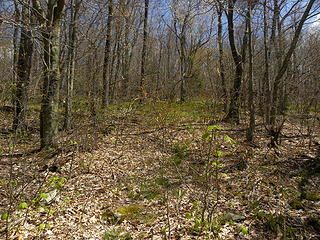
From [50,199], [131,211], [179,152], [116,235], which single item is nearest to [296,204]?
[131,211]

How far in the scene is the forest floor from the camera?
11.3 feet

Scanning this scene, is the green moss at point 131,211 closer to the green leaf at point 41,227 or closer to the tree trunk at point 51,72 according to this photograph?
the green leaf at point 41,227

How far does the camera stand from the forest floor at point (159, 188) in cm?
345

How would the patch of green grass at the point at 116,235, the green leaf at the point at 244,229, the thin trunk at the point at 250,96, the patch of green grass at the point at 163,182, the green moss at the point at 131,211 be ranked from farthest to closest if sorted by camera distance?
the thin trunk at the point at 250,96
the patch of green grass at the point at 163,182
the green moss at the point at 131,211
the patch of green grass at the point at 116,235
the green leaf at the point at 244,229

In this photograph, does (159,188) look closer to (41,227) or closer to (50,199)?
(50,199)

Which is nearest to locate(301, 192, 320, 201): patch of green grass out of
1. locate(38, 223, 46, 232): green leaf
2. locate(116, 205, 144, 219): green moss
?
locate(116, 205, 144, 219): green moss

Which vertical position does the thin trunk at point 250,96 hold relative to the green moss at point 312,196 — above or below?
above

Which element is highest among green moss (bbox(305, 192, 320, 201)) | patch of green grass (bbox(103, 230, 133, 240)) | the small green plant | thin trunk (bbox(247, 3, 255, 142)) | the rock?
thin trunk (bbox(247, 3, 255, 142))

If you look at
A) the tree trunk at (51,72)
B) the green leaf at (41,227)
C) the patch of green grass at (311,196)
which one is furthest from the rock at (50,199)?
the patch of green grass at (311,196)

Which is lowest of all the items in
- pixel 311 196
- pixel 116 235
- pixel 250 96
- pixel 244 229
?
pixel 116 235

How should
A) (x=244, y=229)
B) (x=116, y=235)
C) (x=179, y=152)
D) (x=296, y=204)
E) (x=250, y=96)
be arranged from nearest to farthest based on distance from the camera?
(x=244, y=229)
(x=116, y=235)
(x=296, y=204)
(x=250, y=96)
(x=179, y=152)

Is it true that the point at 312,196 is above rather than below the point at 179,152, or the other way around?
below

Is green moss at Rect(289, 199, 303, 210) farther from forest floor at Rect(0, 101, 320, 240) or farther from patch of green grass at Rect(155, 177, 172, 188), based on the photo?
patch of green grass at Rect(155, 177, 172, 188)

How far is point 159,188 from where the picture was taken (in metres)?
4.88
